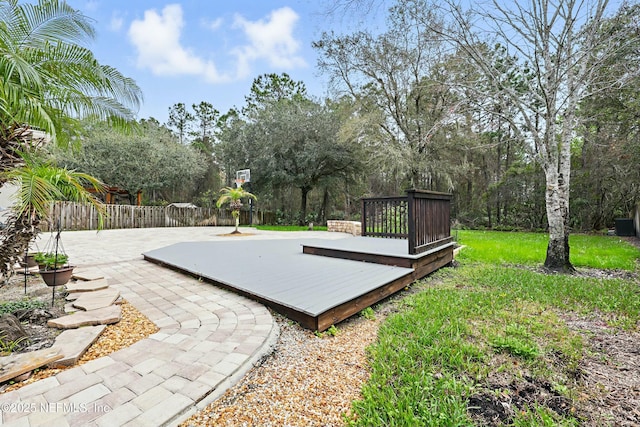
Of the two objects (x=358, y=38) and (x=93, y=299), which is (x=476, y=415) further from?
(x=358, y=38)

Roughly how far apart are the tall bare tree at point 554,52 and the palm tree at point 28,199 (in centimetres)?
539

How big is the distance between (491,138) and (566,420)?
13443 millimetres

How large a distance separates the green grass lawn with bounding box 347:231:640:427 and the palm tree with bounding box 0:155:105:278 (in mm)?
2485

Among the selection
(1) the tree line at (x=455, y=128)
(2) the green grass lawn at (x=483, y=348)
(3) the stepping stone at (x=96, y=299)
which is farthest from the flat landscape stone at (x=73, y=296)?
(2) the green grass lawn at (x=483, y=348)

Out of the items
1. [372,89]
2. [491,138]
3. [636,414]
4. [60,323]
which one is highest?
[372,89]

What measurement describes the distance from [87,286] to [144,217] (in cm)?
1229

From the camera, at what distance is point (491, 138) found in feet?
40.9

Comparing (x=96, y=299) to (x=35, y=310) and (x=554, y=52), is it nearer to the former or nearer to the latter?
(x=35, y=310)

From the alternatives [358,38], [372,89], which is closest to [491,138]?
[372,89]

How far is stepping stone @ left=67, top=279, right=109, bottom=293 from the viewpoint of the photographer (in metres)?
3.01

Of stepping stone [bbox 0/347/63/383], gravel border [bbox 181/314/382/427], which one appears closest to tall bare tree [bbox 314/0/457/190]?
gravel border [bbox 181/314/382/427]

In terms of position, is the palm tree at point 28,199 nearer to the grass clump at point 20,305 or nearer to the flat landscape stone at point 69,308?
the grass clump at point 20,305

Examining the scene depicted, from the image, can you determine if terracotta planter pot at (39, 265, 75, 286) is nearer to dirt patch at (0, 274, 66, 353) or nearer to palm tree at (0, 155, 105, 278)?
dirt patch at (0, 274, 66, 353)

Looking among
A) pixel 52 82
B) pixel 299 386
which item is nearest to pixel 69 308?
pixel 52 82
